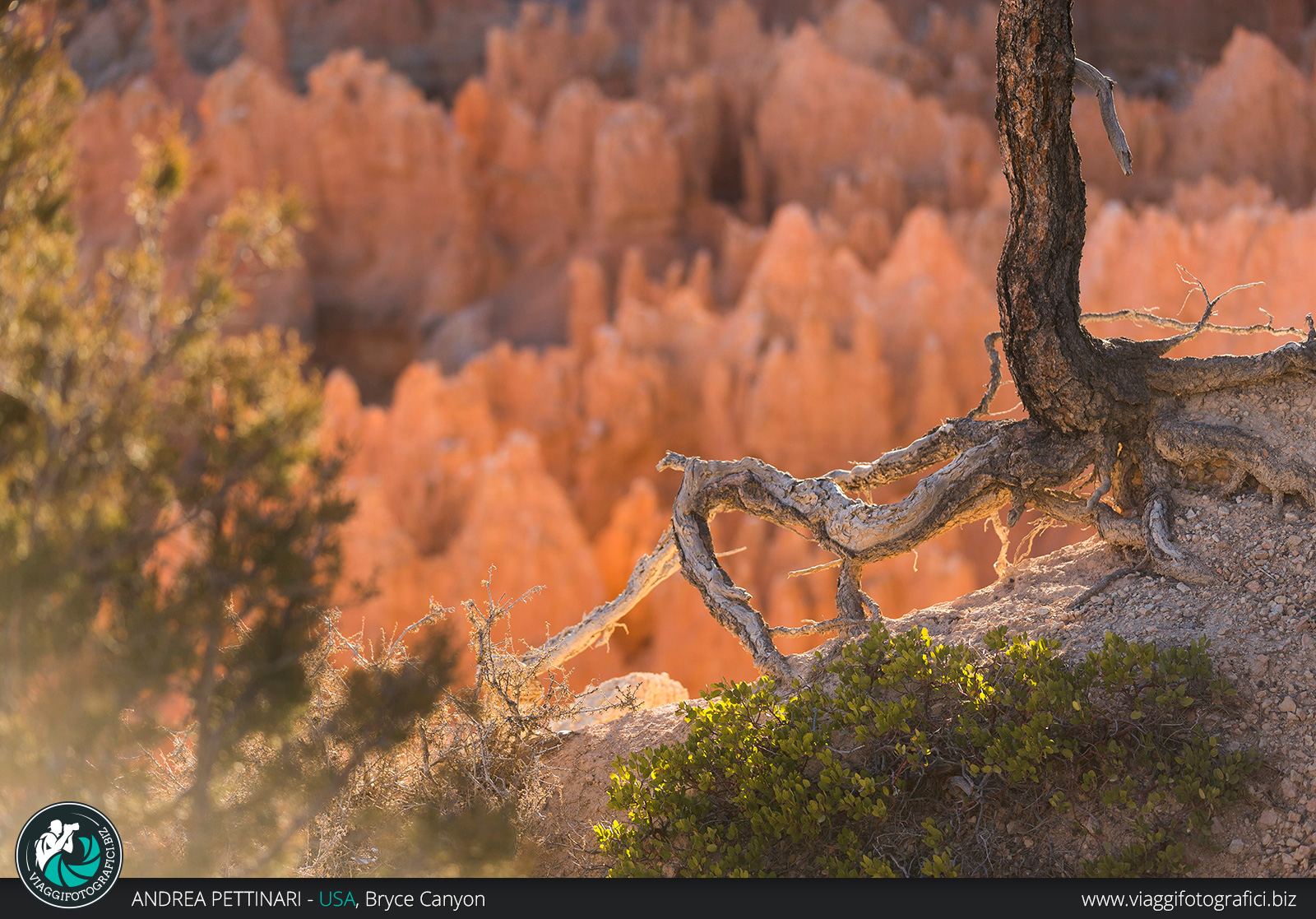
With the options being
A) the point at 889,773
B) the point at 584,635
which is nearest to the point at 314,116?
the point at 584,635

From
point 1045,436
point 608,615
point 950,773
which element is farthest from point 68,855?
point 1045,436

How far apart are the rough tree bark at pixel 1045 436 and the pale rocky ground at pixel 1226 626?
93 millimetres

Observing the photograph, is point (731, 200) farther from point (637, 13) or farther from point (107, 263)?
point (107, 263)

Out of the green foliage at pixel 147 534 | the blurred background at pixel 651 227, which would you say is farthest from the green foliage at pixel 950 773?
the blurred background at pixel 651 227

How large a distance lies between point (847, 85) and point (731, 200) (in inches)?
132

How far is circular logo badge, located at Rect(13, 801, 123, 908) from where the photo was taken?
7.39 ft

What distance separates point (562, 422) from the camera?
15.7 meters

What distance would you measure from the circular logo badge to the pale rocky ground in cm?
153

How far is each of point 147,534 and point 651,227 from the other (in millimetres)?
19006

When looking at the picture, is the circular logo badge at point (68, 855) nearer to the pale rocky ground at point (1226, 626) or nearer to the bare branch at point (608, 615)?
the pale rocky ground at point (1226, 626)

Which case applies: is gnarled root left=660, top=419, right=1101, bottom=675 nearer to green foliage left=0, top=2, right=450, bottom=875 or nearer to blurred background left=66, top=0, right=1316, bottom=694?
green foliage left=0, top=2, right=450, bottom=875

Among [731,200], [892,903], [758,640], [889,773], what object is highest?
[731,200]
